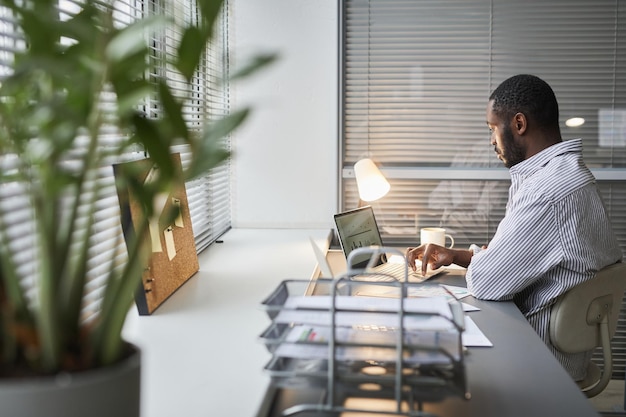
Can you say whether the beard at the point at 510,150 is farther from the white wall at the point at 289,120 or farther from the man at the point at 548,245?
the white wall at the point at 289,120

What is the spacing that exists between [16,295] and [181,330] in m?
1.02

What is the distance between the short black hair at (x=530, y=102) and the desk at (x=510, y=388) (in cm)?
91

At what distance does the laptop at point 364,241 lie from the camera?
2.65 m

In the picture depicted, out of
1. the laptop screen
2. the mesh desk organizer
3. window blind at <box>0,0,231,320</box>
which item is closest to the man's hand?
the laptop screen

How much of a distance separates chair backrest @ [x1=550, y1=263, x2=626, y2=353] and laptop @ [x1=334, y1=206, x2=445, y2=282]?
46 centimetres

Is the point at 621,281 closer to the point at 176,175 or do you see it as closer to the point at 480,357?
the point at 480,357

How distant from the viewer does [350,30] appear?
134 inches

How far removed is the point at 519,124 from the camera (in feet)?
8.67

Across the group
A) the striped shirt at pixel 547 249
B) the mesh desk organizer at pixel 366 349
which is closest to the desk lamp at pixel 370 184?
the striped shirt at pixel 547 249

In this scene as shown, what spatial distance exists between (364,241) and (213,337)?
1.16 m

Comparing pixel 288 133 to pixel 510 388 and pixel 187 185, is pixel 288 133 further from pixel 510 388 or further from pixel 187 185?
pixel 510 388

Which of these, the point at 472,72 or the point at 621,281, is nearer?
the point at 621,281

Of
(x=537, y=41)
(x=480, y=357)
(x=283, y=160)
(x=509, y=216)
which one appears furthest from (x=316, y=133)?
(x=480, y=357)

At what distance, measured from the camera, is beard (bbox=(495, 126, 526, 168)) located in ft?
8.69
